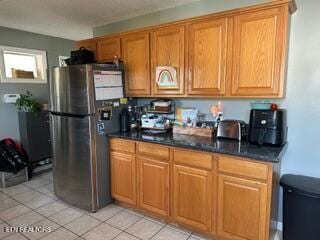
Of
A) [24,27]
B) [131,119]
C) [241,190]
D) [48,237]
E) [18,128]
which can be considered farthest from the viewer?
[18,128]

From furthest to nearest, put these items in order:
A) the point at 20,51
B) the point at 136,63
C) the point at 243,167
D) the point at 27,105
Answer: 1. the point at 20,51
2. the point at 27,105
3. the point at 136,63
4. the point at 243,167

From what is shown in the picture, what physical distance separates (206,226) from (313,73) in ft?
5.40

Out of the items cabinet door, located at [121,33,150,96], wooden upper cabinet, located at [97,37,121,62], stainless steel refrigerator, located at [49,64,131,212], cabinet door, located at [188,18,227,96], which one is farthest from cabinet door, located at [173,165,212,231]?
wooden upper cabinet, located at [97,37,121,62]

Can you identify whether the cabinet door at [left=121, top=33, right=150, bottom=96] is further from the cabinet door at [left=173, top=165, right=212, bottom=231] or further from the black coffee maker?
the black coffee maker

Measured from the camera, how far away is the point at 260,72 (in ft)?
6.44

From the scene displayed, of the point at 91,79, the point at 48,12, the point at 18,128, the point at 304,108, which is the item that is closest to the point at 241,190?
the point at 304,108

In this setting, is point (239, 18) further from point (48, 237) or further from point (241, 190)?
point (48, 237)

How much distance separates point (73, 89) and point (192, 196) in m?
1.67

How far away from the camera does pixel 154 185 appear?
239cm

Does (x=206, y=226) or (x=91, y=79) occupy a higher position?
(x=91, y=79)

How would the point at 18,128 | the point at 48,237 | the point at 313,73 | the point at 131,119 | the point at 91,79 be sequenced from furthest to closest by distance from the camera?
the point at 18,128, the point at 131,119, the point at 91,79, the point at 48,237, the point at 313,73

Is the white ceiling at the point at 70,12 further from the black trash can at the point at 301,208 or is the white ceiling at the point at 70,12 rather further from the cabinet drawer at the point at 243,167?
the black trash can at the point at 301,208

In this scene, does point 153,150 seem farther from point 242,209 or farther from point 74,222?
point 74,222

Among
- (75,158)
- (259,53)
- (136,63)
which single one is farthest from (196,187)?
(136,63)
